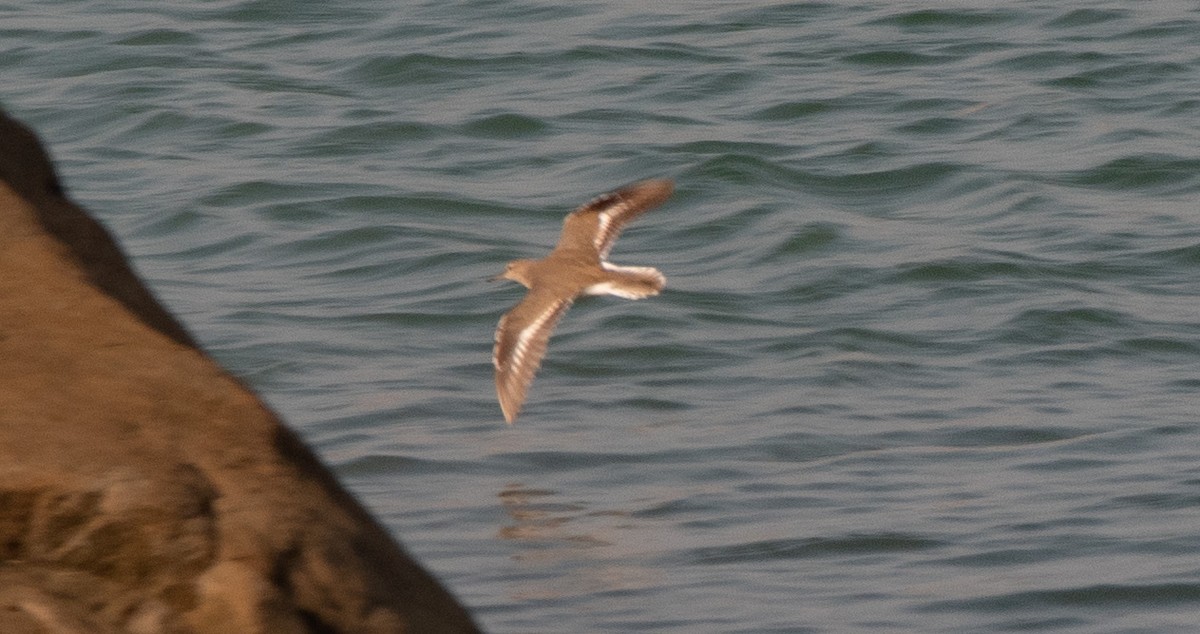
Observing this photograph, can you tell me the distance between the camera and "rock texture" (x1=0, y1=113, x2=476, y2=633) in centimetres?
286

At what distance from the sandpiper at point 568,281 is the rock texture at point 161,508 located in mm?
2783

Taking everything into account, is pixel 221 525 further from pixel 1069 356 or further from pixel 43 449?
pixel 1069 356

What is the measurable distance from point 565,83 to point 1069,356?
4.78 meters

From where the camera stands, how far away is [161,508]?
290cm

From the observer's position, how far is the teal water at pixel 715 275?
5.13 m

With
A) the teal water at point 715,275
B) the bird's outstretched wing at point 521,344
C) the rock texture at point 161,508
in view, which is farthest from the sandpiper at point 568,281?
the rock texture at point 161,508

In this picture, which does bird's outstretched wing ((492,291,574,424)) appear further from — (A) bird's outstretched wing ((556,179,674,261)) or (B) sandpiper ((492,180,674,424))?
(A) bird's outstretched wing ((556,179,674,261))

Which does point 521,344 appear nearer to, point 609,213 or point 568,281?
point 568,281

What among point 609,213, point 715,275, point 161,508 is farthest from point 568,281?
point 161,508

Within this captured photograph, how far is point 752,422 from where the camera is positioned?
21.0 ft

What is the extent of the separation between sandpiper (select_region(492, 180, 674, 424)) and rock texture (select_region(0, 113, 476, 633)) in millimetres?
2783

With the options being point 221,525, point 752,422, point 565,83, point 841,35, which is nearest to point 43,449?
point 221,525

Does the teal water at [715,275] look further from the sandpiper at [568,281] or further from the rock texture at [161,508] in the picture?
the rock texture at [161,508]

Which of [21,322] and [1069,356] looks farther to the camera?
[1069,356]
